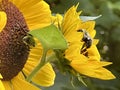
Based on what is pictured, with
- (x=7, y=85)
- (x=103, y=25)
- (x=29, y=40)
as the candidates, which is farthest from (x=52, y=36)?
(x=103, y=25)

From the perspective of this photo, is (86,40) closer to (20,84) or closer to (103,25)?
(20,84)

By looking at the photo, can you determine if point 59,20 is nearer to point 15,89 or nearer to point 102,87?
point 15,89

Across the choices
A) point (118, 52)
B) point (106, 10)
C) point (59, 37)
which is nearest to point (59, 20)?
point (59, 37)

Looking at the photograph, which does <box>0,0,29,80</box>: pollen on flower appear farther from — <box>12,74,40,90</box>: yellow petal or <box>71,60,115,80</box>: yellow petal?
<box>71,60,115,80</box>: yellow petal

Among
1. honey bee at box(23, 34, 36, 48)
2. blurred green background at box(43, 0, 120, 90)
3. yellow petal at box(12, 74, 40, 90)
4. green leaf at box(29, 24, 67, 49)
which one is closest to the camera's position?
green leaf at box(29, 24, 67, 49)

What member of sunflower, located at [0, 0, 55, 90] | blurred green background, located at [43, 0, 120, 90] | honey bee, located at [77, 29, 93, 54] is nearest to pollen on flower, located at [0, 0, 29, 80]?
sunflower, located at [0, 0, 55, 90]

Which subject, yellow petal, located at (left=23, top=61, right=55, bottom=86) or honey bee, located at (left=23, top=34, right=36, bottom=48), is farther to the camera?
yellow petal, located at (left=23, top=61, right=55, bottom=86)
